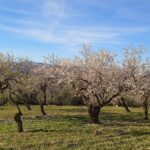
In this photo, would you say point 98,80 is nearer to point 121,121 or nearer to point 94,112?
point 94,112

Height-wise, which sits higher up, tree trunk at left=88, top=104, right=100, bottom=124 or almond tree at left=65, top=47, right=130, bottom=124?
almond tree at left=65, top=47, right=130, bottom=124

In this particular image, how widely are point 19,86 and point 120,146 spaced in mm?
31300

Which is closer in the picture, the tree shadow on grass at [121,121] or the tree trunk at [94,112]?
the tree trunk at [94,112]

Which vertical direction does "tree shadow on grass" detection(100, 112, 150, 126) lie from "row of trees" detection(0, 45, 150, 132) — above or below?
below

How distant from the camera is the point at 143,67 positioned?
53.3m

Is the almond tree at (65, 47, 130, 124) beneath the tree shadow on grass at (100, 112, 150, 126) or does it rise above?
above

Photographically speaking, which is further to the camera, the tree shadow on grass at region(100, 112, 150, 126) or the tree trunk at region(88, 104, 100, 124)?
the tree shadow on grass at region(100, 112, 150, 126)

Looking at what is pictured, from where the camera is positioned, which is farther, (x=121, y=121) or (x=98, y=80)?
(x=121, y=121)

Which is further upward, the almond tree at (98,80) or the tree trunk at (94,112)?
the almond tree at (98,80)

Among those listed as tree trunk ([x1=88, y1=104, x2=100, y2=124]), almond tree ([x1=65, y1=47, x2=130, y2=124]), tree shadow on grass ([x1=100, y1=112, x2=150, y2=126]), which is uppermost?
almond tree ([x1=65, y1=47, x2=130, y2=124])

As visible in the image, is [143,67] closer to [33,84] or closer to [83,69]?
[83,69]

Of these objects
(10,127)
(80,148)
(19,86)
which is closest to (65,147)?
(80,148)

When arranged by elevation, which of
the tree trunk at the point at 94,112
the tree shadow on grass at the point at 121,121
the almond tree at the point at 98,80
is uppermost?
the almond tree at the point at 98,80

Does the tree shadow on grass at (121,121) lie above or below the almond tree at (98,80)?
below
